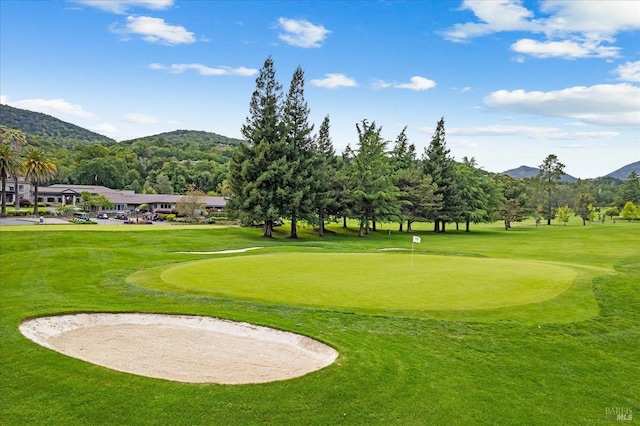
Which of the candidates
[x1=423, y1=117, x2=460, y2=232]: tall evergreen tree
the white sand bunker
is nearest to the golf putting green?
the white sand bunker

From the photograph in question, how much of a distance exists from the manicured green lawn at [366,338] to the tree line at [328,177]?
2347 cm

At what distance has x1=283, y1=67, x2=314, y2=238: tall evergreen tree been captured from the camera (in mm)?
45969

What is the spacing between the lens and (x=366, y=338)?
431 inches

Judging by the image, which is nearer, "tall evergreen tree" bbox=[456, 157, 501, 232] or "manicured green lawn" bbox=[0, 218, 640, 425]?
"manicured green lawn" bbox=[0, 218, 640, 425]

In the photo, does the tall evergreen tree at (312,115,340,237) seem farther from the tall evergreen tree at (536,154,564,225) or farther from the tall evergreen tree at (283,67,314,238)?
the tall evergreen tree at (536,154,564,225)

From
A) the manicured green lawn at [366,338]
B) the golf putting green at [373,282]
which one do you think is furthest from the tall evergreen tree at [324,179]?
the golf putting green at [373,282]

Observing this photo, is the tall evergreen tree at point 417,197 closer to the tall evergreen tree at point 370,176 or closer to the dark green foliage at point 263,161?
the tall evergreen tree at point 370,176

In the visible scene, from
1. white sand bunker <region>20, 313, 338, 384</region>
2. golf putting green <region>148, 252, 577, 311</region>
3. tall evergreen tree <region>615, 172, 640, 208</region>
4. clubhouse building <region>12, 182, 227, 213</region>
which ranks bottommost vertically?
white sand bunker <region>20, 313, 338, 384</region>

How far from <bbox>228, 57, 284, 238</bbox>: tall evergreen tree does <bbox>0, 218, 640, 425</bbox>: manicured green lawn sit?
2257 cm

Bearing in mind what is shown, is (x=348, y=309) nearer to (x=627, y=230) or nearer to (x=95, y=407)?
(x=95, y=407)

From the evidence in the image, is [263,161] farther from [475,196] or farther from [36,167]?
[36,167]

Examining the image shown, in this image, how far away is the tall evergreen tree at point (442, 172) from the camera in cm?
6812

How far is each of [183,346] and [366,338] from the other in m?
4.28

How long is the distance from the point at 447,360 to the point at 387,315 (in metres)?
2.96
